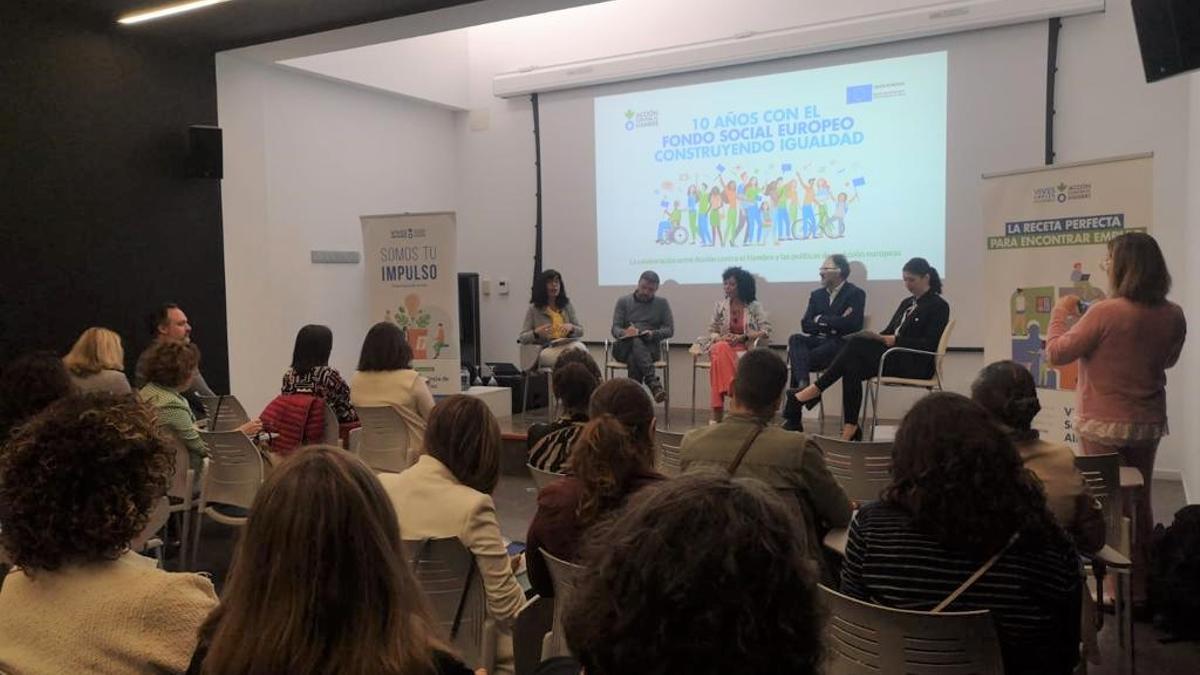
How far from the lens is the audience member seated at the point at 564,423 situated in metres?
3.11

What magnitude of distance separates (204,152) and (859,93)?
16.6ft

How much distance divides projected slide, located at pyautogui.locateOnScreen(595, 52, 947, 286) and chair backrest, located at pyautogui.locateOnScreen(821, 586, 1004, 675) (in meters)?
5.65

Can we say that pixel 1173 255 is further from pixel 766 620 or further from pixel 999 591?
pixel 766 620

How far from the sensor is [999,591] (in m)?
1.67

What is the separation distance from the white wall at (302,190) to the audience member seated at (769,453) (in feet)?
17.3

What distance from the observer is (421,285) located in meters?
6.64

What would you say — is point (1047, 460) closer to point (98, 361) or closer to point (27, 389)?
point (27, 389)

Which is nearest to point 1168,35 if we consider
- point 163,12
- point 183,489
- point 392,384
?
point 392,384

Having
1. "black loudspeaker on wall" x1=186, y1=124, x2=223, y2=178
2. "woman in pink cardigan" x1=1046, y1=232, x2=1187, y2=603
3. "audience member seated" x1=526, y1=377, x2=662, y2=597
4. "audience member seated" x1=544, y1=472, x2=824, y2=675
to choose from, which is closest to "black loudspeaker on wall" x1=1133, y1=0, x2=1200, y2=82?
"woman in pink cardigan" x1=1046, y1=232, x2=1187, y2=603

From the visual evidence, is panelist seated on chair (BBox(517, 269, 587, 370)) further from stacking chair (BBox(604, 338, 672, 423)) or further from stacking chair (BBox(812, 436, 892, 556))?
stacking chair (BBox(812, 436, 892, 556))

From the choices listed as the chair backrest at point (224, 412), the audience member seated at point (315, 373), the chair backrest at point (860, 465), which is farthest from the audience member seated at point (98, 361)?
the chair backrest at point (860, 465)

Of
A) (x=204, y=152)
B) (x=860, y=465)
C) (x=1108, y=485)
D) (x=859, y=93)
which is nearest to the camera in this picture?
(x=1108, y=485)

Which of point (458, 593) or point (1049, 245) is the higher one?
point (1049, 245)

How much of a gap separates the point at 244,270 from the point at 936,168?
5.47 metres
